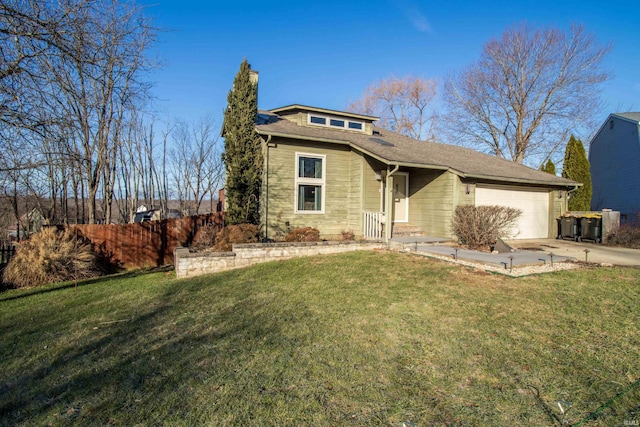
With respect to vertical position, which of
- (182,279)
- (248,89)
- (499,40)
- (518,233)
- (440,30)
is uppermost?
(499,40)

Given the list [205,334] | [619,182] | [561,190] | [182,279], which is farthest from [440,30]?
[205,334]

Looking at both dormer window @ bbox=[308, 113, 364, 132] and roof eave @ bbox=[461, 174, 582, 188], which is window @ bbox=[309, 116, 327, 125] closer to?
dormer window @ bbox=[308, 113, 364, 132]

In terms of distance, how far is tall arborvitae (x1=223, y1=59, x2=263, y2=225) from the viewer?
33.3ft

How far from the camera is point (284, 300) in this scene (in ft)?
18.5

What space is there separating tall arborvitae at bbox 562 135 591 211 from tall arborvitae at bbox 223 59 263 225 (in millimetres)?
16765

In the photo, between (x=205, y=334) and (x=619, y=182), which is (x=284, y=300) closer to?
(x=205, y=334)

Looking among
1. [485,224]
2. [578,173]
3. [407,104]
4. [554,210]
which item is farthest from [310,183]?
[407,104]

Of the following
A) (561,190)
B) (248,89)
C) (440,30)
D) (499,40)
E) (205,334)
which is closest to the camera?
(205,334)

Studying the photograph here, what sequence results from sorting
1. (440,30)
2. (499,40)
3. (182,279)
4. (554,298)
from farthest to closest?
(499,40), (440,30), (182,279), (554,298)

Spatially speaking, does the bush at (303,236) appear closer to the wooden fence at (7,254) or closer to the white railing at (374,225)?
the white railing at (374,225)

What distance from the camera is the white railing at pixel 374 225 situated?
10.5 meters

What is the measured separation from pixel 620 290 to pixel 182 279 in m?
8.81

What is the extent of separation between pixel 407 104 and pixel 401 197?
1967cm

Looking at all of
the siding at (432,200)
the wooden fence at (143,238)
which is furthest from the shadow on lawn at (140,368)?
the siding at (432,200)
